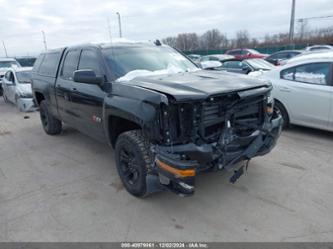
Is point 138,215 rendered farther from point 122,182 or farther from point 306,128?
point 306,128

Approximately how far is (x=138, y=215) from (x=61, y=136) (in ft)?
12.7

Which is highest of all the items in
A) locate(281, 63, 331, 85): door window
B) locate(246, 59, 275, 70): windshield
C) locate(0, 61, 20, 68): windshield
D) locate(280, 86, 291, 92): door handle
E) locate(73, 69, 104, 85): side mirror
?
locate(73, 69, 104, 85): side mirror

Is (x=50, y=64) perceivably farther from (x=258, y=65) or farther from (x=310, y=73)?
(x=258, y=65)

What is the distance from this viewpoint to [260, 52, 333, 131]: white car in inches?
201

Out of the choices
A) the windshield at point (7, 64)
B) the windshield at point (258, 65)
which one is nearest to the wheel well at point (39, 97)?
the windshield at point (258, 65)

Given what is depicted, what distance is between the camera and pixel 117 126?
12.3ft

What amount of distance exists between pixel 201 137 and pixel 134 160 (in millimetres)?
924

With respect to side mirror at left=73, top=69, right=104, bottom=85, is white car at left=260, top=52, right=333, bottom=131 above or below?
below

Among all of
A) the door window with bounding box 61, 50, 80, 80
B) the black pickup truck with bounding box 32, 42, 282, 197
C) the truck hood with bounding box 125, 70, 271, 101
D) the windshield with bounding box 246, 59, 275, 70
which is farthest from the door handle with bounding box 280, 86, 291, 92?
the windshield with bounding box 246, 59, 275, 70

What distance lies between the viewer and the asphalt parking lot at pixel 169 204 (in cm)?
287

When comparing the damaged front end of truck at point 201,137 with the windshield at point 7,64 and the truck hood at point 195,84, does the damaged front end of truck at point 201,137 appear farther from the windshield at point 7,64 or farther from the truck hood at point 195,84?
the windshield at point 7,64

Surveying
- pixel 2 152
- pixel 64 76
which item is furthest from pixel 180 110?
pixel 2 152

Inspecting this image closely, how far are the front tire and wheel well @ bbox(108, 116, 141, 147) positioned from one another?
254 mm

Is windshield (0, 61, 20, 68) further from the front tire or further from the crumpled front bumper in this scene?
the crumpled front bumper
